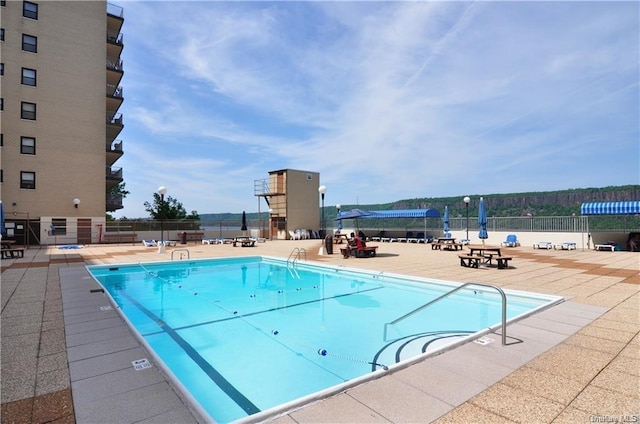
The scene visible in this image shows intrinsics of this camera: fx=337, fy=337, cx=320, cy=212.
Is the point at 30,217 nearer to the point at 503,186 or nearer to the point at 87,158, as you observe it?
the point at 87,158

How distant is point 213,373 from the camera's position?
4461 mm

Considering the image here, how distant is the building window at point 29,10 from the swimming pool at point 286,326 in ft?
77.1

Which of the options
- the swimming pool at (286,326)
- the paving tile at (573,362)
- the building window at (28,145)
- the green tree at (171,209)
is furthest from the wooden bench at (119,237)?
the paving tile at (573,362)

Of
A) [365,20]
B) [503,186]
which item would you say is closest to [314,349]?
[365,20]

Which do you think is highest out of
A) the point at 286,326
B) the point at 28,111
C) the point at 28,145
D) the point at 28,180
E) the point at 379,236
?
the point at 28,111

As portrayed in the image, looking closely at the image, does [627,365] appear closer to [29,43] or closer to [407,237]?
Result: [407,237]

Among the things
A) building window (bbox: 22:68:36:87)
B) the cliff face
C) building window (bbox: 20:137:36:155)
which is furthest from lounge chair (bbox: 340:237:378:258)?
building window (bbox: 22:68:36:87)

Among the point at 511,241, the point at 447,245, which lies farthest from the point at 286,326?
the point at 511,241

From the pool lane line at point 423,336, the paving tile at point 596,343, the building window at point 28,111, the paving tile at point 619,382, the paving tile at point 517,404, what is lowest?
the pool lane line at point 423,336

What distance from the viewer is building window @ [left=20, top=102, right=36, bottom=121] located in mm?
23009

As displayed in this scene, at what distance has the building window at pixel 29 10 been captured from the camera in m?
23.5

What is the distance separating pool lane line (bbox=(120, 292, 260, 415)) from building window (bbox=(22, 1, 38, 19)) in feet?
94.4

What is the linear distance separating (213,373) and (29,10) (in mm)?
31651

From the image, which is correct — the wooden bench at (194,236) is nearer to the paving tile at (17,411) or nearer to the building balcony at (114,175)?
the building balcony at (114,175)
